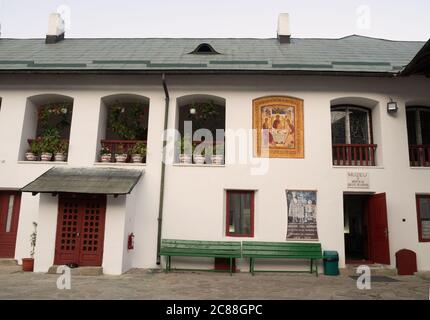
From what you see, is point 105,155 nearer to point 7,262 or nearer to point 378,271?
point 7,262

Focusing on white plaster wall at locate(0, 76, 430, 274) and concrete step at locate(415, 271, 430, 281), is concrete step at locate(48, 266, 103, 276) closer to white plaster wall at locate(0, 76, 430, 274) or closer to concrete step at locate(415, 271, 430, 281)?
white plaster wall at locate(0, 76, 430, 274)

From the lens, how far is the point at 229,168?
36.9ft

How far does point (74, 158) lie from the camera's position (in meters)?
11.5

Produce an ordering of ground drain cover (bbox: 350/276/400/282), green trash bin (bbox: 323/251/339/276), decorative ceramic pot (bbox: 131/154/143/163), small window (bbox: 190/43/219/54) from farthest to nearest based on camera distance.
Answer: small window (bbox: 190/43/219/54) → decorative ceramic pot (bbox: 131/154/143/163) → green trash bin (bbox: 323/251/339/276) → ground drain cover (bbox: 350/276/400/282)

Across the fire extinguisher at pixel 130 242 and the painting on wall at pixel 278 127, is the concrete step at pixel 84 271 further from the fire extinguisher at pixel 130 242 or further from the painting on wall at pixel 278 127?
the painting on wall at pixel 278 127

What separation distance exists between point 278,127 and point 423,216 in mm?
Result: 5605

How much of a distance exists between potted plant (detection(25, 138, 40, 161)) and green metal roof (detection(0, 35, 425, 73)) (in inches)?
99.2

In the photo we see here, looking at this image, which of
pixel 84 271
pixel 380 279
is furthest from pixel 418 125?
pixel 84 271

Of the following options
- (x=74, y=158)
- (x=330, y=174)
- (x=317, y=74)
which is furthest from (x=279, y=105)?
(x=74, y=158)

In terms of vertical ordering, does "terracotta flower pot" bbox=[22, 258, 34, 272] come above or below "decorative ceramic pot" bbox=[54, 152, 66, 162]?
below

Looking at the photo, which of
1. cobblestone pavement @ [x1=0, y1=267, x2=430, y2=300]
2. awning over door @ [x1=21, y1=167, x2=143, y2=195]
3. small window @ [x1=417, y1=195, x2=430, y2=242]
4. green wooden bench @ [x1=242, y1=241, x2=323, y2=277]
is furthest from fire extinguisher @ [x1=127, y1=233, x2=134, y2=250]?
small window @ [x1=417, y1=195, x2=430, y2=242]

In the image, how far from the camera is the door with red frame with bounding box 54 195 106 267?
32.7ft

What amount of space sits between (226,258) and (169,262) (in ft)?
5.86

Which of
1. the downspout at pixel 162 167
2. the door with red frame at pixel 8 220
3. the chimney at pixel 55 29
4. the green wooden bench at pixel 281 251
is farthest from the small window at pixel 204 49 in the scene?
the door with red frame at pixel 8 220
